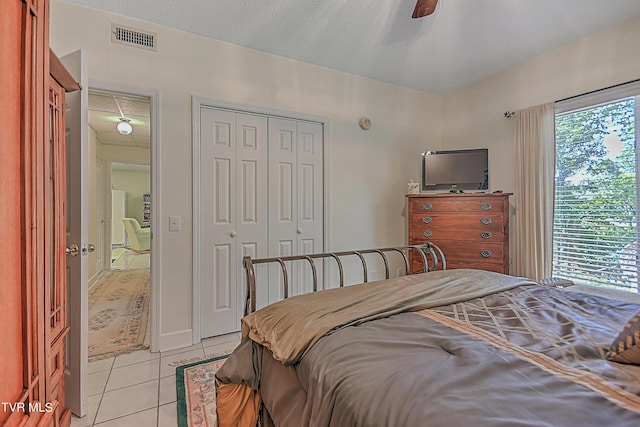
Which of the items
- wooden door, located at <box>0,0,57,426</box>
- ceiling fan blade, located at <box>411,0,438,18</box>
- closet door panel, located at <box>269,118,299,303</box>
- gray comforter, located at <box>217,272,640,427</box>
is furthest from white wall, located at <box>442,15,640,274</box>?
wooden door, located at <box>0,0,57,426</box>

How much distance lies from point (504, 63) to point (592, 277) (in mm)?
2257

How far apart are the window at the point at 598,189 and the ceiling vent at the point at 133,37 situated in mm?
3689

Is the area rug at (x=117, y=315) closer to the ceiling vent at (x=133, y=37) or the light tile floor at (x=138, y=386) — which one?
the light tile floor at (x=138, y=386)

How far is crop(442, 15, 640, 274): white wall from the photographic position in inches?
100

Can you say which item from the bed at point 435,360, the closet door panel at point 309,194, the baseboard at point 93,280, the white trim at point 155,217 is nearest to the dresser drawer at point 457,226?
the closet door panel at point 309,194

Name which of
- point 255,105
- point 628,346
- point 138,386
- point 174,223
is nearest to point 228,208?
point 174,223

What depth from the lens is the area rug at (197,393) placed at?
1.67 meters

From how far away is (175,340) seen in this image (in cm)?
259

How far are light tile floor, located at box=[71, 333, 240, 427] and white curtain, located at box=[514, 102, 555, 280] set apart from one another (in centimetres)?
295

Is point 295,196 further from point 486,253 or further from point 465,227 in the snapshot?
point 486,253

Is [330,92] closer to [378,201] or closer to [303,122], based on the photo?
[303,122]

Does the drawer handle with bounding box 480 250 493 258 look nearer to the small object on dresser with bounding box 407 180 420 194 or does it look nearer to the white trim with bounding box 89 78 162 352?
the small object on dresser with bounding box 407 180 420 194

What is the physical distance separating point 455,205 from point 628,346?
8.00ft

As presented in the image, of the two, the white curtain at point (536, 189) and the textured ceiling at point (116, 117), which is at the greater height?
the textured ceiling at point (116, 117)
